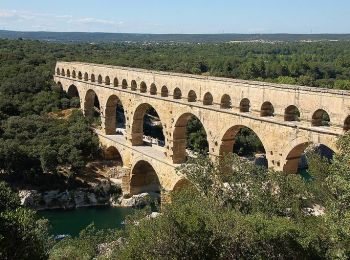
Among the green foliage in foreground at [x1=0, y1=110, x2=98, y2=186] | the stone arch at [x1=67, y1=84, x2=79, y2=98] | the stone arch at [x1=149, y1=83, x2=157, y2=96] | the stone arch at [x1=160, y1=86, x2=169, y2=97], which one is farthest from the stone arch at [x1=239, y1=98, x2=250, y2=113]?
the stone arch at [x1=67, y1=84, x2=79, y2=98]

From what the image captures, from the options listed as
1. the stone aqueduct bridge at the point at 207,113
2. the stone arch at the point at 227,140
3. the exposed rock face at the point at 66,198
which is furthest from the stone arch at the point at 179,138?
the exposed rock face at the point at 66,198

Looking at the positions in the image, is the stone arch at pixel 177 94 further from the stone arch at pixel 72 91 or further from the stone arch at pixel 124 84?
the stone arch at pixel 72 91

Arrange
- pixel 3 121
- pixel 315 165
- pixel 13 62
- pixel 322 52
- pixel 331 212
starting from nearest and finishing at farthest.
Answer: pixel 331 212, pixel 315 165, pixel 3 121, pixel 13 62, pixel 322 52

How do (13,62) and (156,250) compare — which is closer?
(156,250)

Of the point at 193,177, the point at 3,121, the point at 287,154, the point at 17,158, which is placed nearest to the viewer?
the point at 193,177

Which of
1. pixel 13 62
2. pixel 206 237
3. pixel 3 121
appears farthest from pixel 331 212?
pixel 13 62

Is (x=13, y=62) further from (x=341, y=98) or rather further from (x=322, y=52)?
(x=322, y=52)

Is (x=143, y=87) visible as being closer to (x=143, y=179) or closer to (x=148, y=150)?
(x=148, y=150)
